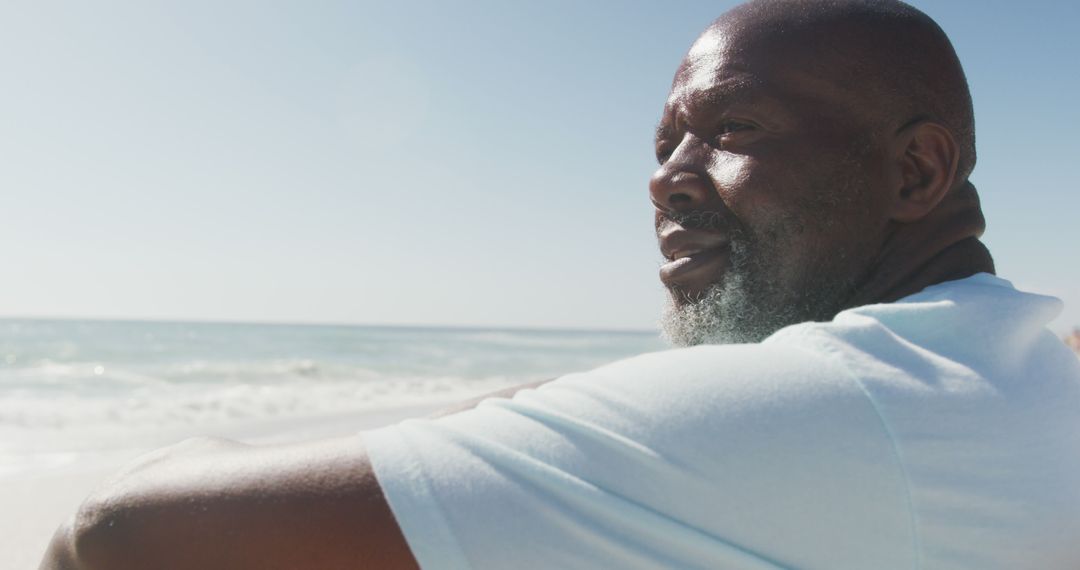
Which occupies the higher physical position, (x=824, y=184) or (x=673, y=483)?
(x=824, y=184)

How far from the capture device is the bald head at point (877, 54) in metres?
1.56

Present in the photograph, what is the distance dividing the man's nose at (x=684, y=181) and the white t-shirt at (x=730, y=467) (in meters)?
0.56

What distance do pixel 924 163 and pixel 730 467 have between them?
0.88 m

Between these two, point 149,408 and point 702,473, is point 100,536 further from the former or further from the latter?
point 149,408

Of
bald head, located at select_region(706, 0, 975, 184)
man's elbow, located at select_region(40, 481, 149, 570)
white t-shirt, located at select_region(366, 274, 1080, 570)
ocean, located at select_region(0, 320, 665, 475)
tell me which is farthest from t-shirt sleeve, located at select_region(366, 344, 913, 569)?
ocean, located at select_region(0, 320, 665, 475)

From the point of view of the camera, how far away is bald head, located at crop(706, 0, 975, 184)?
156cm

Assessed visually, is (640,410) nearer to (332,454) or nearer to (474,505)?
(474,505)

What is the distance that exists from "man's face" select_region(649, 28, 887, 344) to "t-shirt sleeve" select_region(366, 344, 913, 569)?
1.80 ft

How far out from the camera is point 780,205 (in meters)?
1.54

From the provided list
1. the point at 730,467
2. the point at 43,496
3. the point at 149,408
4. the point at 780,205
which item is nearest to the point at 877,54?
the point at 780,205

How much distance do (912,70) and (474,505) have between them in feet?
3.97

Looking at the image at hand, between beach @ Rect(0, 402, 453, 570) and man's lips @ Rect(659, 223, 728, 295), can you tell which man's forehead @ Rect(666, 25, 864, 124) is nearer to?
man's lips @ Rect(659, 223, 728, 295)

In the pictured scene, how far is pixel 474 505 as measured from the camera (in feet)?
3.19

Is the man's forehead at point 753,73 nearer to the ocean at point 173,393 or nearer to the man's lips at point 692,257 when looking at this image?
the man's lips at point 692,257
